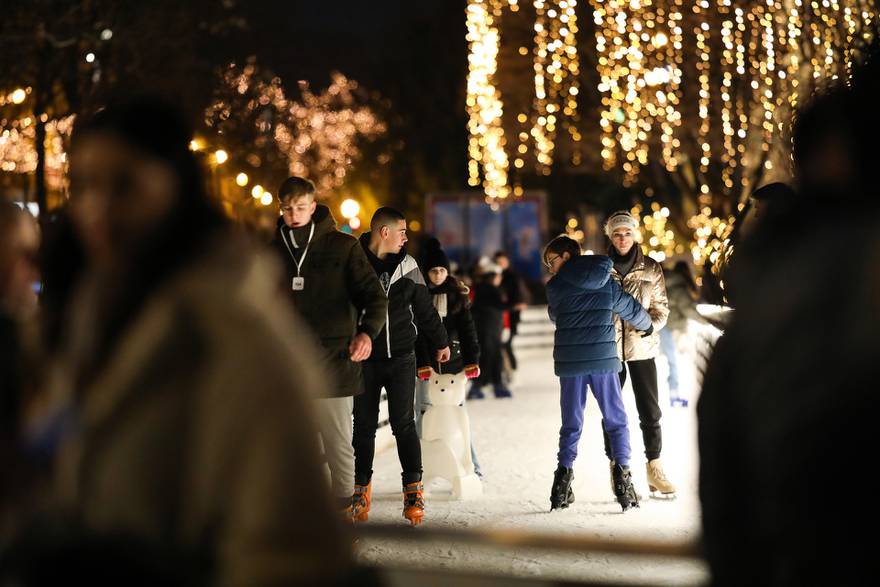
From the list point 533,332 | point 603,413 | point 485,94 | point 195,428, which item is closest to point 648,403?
point 603,413

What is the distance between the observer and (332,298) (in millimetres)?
6430

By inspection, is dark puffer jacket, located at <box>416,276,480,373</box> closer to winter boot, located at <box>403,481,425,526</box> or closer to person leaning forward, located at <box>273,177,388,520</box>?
winter boot, located at <box>403,481,425,526</box>

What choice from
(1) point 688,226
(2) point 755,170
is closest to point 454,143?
(1) point 688,226

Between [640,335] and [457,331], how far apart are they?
1565 millimetres

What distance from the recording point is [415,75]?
48.7m

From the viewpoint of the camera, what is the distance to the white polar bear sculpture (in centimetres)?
782

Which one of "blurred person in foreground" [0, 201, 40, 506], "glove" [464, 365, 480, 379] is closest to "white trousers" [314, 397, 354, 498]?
"glove" [464, 365, 480, 379]

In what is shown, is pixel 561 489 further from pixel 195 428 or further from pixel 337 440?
pixel 195 428

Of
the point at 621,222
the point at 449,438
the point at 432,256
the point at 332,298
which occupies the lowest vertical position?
the point at 449,438

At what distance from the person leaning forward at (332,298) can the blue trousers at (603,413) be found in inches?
66.1

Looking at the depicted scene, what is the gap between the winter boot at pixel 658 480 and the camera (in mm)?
7609

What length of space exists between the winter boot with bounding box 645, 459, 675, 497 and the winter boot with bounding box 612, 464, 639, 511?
332 millimetres

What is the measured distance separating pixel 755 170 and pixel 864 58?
8.89 metres

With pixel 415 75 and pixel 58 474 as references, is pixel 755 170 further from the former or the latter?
pixel 415 75
